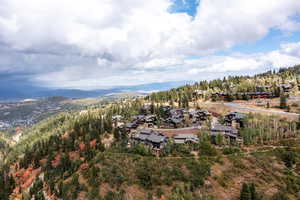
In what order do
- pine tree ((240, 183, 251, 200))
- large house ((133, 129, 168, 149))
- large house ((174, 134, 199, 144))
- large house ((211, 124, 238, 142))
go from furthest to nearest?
large house ((133, 129, 168, 149)), large house ((211, 124, 238, 142)), large house ((174, 134, 199, 144)), pine tree ((240, 183, 251, 200))

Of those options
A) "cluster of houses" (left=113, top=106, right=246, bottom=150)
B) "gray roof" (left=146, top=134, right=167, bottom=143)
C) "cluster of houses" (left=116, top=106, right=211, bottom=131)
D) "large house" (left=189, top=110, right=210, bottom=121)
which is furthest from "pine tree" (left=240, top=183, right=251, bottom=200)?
"large house" (left=189, top=110, right=210, bottom=121)

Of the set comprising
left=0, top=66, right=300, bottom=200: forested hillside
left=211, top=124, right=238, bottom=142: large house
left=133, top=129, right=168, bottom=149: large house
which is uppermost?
left=211, top=124, right=238, bottom=142: large house

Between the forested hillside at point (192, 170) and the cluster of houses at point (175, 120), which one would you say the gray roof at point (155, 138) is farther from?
the cluster of houses at point (175, 120)

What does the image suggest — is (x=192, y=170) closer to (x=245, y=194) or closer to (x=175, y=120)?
(x=245, y=194)

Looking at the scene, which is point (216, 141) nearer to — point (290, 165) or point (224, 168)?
point (224, 168)

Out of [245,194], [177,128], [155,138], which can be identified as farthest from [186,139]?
[245,194]

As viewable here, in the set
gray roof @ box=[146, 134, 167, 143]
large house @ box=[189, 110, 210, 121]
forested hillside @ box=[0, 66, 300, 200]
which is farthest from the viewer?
large house @ box=[189, 110, 210, 121]

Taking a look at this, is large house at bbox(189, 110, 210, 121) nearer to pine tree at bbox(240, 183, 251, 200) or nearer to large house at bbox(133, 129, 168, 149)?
large house at bbox(133, 129, 168, 149)

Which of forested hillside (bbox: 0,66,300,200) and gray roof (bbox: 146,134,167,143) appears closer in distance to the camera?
forested hillside (bbox: 0,66,300,200)

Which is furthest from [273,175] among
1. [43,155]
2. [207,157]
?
[43,155]
